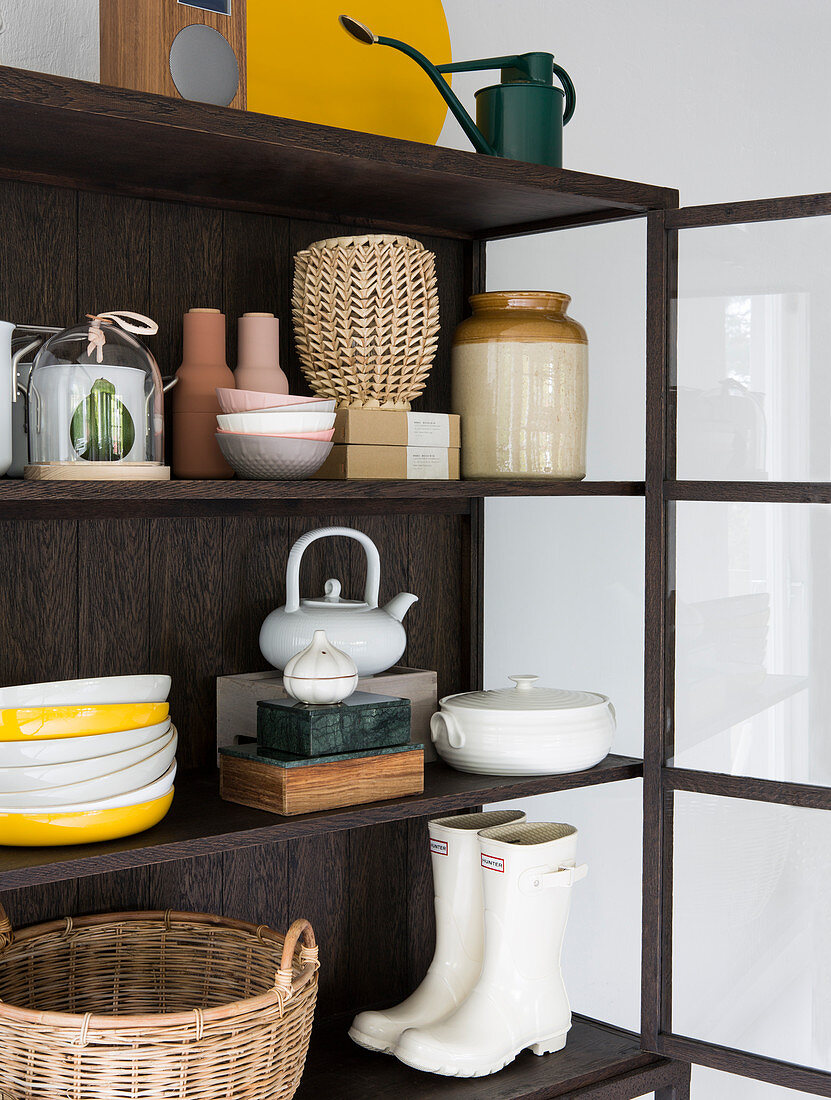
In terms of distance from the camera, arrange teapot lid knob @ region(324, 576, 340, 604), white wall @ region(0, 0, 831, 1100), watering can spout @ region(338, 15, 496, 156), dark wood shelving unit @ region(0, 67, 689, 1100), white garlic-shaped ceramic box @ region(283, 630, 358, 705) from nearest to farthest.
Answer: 1. dark wood shelving unit @ region(0, 67, 689, 1100)
2. white garlic-shaped ceramic box @ region(283, 630, 358, 705)
3. watering can spout @ region(338, 15, 496, 156)
4. teapot lid knob @ region(324, 576, 340, 604)
5. white wall @ region(0, 0, 831, 1100)

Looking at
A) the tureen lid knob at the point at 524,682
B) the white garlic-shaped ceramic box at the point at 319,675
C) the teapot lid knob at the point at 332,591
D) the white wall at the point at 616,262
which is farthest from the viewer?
the white wall at the point at 616,262

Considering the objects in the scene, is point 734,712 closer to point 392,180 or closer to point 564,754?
point 564,754

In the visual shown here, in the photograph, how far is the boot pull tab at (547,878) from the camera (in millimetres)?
1699

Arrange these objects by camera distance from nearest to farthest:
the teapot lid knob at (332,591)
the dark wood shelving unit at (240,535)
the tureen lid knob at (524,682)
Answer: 1. the dark wood shelving unit at (240,535)
2. the teapot lid knob at (332,591)
3. the tureen lid knob at (524,682)

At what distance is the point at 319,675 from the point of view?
5.01ft

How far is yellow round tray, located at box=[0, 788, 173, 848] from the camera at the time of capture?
1301mm

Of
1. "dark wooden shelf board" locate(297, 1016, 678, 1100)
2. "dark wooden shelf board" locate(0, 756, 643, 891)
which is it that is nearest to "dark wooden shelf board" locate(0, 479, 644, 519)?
"dark wooden shelf board" locate(0, 756, 643, 891)

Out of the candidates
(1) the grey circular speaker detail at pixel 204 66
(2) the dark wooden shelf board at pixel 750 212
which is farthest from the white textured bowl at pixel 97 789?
(2) the dark wooden shelf board at pixel 750 212

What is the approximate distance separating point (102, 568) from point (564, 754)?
0.67m

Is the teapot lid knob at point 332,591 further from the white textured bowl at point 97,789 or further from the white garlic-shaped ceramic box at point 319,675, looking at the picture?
the white textured bowl at point 97,789

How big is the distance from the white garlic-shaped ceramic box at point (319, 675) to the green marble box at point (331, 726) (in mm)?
14

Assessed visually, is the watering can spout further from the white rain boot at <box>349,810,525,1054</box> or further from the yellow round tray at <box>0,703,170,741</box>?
the white rain boot at <box>349,810,525,1054</box>

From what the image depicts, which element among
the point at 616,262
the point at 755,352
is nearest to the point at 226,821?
the point at 755,352

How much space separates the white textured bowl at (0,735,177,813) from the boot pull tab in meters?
0.56
